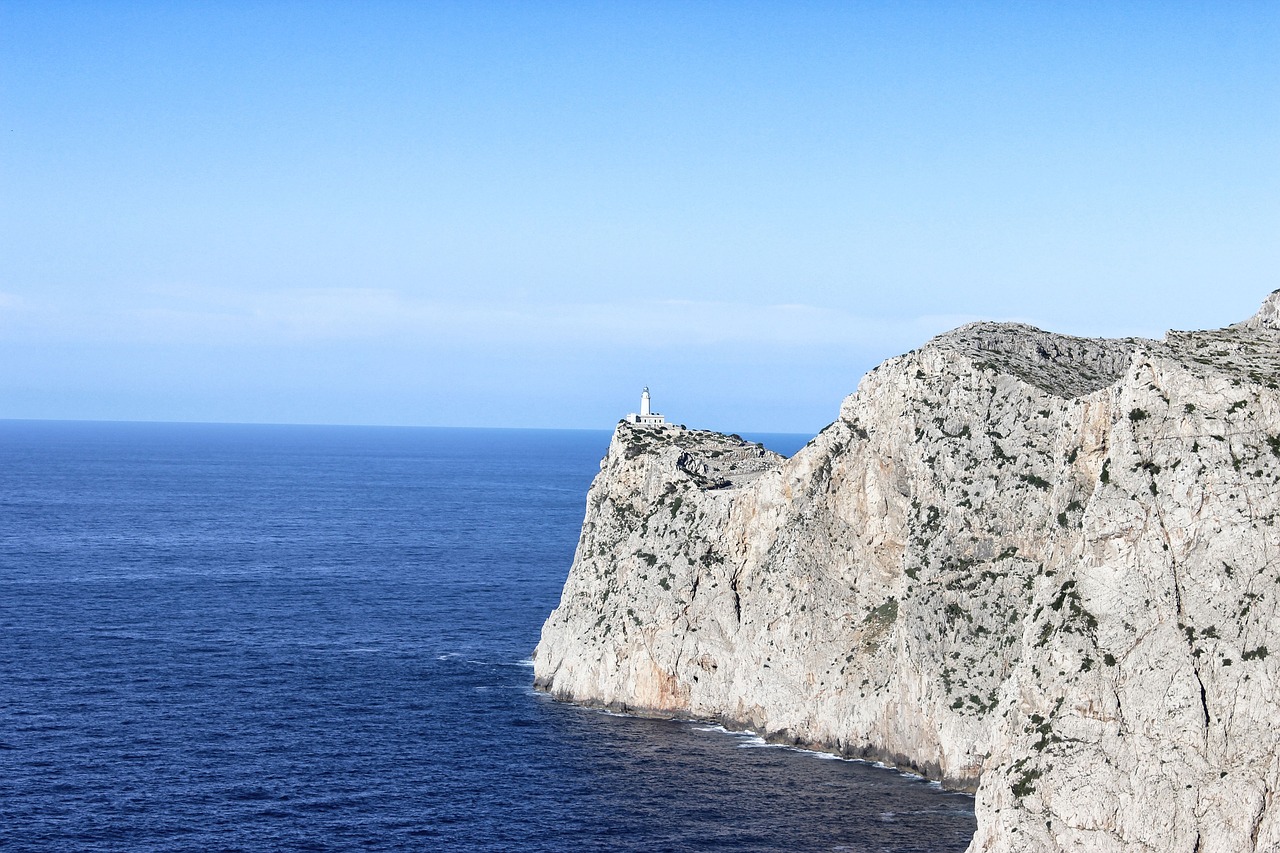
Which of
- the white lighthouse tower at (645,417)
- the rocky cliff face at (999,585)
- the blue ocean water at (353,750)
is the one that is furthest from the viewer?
the white lighthouse tower at (645,417)

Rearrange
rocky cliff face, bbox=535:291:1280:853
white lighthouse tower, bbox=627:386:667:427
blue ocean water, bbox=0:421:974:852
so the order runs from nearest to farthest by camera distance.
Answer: rocky cliff face, bbox=535:291:1280:853 → blue ocean water, bbox=0:421:974:852 → white lighthouse tower, bbox=627:386:667:427

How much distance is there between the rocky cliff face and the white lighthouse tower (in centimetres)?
783

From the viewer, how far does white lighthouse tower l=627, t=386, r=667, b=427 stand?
426 feet

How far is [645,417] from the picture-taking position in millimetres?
146375

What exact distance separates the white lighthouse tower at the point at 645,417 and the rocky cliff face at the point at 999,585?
783cm

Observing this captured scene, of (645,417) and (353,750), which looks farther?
(645,417)

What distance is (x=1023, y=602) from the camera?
8650 cm

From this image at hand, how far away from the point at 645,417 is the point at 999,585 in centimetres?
6333

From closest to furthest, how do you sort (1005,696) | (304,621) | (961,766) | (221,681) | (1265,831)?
(1265,831) → (1005,696) → (961,766) → (221,681) → (304,621)

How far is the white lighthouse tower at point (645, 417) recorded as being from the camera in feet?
426

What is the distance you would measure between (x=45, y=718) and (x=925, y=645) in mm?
58373

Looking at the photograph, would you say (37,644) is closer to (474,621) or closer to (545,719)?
(474,621)

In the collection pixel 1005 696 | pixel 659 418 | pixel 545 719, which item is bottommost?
pixel 545 719

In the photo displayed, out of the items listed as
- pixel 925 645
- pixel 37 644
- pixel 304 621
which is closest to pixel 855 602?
pixel 925 645
